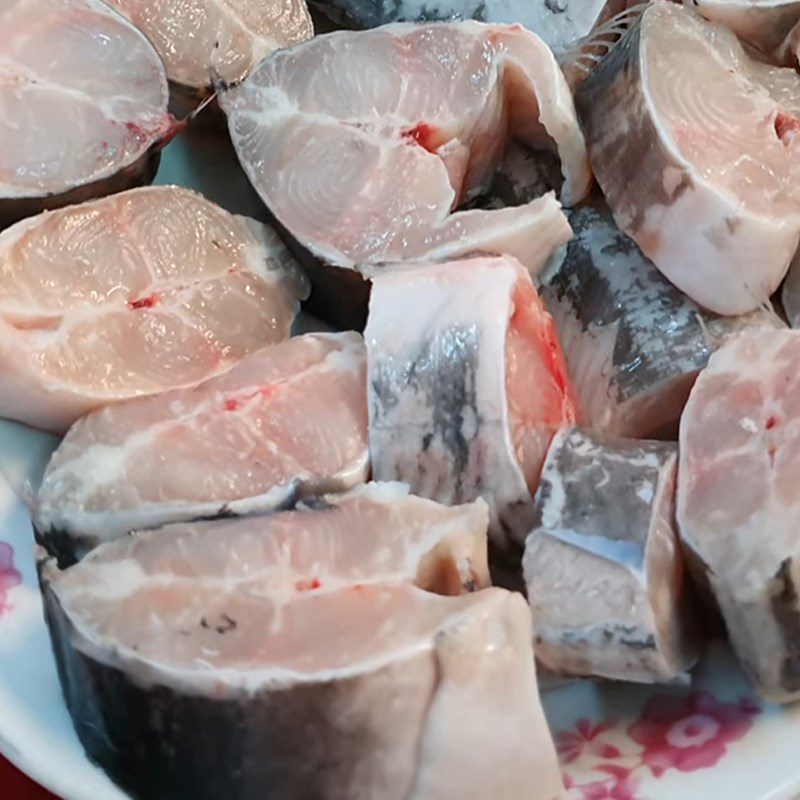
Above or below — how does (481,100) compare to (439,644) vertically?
above

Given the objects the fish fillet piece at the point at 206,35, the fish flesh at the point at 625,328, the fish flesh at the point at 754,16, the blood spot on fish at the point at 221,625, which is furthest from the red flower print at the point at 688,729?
the fish fillet piece at the point at 206,35

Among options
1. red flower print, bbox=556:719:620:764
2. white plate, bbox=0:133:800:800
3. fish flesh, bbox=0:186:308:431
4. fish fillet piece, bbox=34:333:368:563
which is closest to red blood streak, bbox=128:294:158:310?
fish flesh, bbox=0:186:308:431

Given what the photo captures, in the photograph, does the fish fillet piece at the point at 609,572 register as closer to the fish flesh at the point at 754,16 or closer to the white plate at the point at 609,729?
the white plate at the point at 609,729

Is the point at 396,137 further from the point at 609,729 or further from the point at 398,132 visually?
the point at 609,729

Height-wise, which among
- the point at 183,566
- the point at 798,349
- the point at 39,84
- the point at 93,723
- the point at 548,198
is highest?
the point at 39,84

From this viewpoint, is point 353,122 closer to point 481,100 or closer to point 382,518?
point 481,100

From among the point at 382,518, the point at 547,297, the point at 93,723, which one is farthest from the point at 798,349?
the point at 93,723

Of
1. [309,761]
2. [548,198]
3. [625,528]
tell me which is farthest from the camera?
[548,198]
